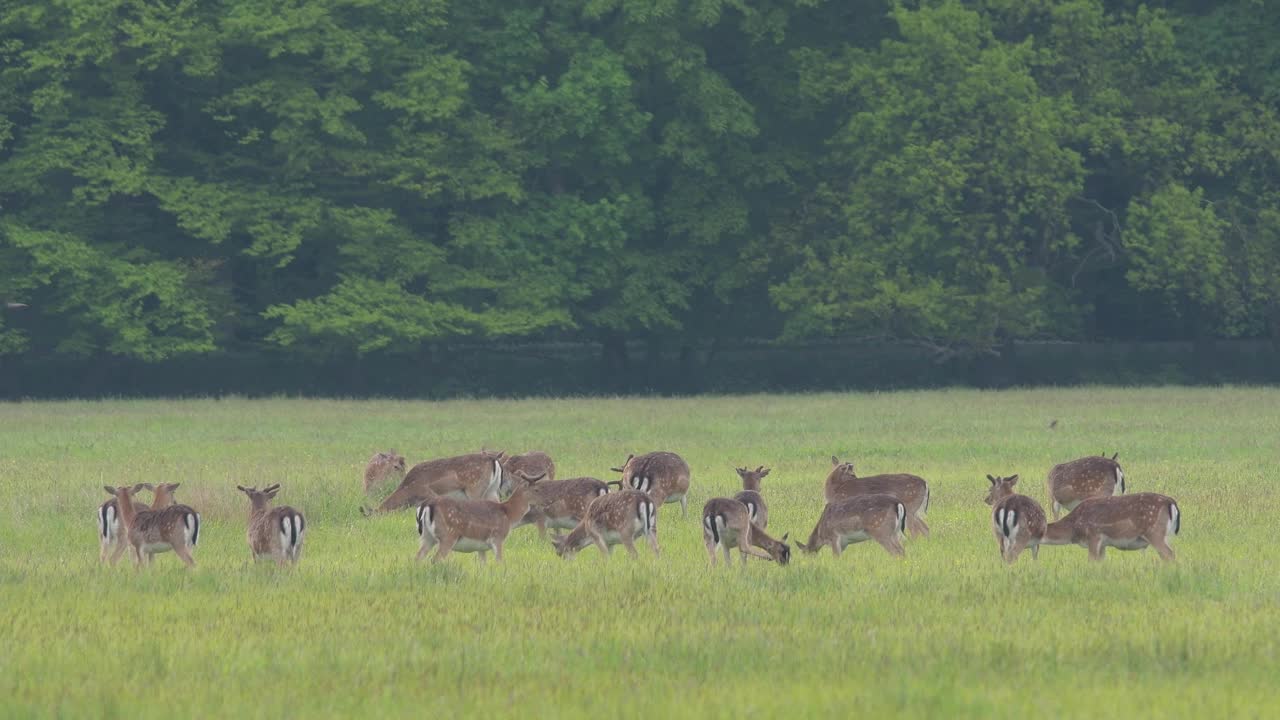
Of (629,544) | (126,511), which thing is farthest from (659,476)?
(126,511)

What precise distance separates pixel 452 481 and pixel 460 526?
12.4 ft

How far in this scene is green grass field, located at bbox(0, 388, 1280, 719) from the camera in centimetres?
889

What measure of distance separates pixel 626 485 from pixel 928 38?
30487 mm

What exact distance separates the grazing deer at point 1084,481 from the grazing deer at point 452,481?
194 inches

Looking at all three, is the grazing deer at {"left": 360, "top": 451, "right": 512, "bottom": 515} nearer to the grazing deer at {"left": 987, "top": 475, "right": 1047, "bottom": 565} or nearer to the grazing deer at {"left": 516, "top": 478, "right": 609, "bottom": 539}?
the grazing deer at {"left": 516, "top": 478, "right": 609, "bottom": 539}

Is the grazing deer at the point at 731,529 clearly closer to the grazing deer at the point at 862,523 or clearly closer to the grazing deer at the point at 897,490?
the grazing deer at the point at 862,523

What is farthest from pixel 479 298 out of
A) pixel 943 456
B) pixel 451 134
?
pixel 943 456

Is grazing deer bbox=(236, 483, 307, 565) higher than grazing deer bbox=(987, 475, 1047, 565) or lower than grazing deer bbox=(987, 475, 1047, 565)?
lower

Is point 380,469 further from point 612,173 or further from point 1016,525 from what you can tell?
point 612,173

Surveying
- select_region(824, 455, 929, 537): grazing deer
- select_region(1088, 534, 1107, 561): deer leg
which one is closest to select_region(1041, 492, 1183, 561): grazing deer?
select_region(1088, 534, 1107, 561): deer leg

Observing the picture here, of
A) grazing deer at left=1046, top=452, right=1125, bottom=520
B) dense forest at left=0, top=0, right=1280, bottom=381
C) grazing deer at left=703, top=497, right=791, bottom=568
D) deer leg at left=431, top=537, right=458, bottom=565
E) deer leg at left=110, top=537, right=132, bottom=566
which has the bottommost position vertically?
deer leg at left=110, top=537, right=132, bottom=566

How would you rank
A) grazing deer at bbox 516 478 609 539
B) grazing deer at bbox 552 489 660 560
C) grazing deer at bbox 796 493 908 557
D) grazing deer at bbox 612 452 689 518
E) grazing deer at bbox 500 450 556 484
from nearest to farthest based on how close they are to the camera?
1. grazing deer at bbox 796 493 908 557
2. grazing deer at bbox 552 489 660 560
3. grazing deer at bbox 516 478 609 539
4. grazing deer at bbox 612 452 689 518
5. grazing deer at bbox 500 450 556 484

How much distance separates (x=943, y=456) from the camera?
81.3ft

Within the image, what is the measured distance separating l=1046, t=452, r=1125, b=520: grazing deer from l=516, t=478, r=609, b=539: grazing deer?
386cm
